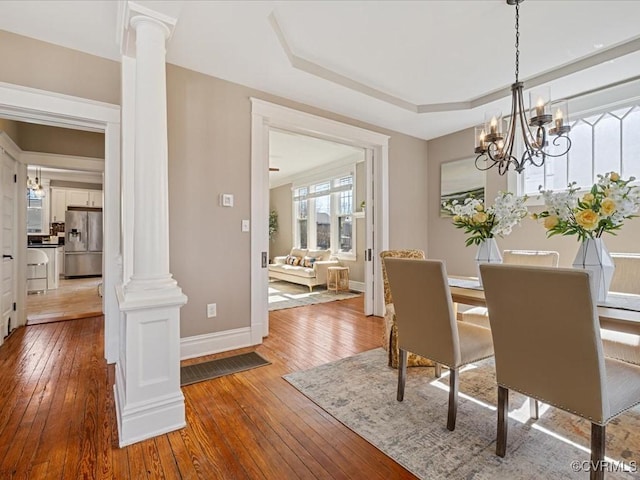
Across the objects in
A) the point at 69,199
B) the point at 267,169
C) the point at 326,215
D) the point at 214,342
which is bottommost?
the point at 214,342

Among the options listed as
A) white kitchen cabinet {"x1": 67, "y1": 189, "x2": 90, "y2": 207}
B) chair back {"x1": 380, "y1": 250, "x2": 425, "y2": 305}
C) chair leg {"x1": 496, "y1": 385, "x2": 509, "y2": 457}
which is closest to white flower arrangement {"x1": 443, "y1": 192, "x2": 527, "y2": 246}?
chair back {"x1": 380, "y1": 250, "x2": 425, "y2": 305}

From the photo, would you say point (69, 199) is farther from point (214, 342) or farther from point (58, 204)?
point (214, 342)

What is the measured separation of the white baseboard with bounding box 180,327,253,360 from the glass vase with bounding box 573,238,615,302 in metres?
2.71

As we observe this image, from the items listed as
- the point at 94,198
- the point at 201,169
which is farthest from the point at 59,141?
the point at 94,198

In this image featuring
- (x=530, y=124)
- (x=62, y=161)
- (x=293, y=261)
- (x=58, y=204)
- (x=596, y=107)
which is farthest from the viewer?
(x=58, y=204)

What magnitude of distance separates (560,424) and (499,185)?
2967mm

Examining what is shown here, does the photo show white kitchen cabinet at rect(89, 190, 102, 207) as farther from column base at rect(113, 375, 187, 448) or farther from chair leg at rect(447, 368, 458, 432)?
chair leg at rect(447, 368, 458, 432)

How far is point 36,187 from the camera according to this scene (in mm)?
7098

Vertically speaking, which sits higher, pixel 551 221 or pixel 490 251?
pixel 551 221

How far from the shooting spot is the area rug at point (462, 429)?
1.51m

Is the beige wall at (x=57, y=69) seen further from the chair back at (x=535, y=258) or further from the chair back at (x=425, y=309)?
the chair back at (x=535, y=258)

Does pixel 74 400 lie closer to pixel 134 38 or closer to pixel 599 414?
pixel 134 38

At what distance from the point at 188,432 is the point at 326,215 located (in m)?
6.16

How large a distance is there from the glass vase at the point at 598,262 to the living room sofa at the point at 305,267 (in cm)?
490
